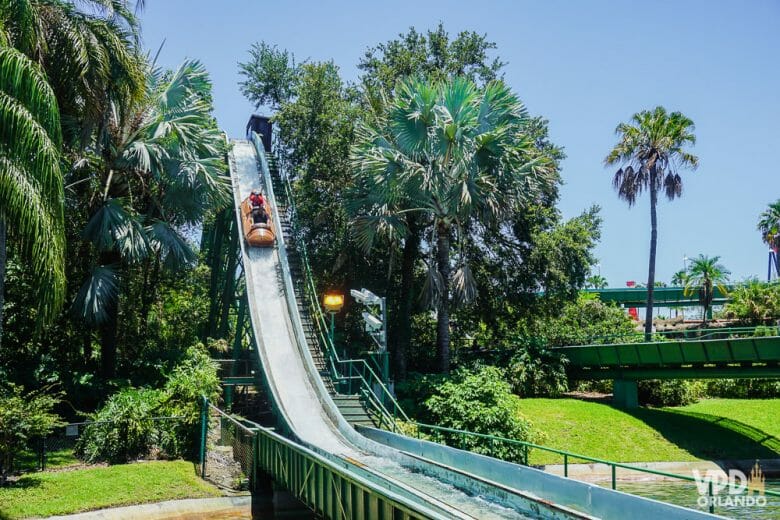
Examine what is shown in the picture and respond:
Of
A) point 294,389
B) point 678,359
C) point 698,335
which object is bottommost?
point 294,389

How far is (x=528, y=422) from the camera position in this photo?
72.3 feet

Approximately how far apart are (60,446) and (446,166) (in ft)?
44.4

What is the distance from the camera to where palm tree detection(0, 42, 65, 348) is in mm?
12273

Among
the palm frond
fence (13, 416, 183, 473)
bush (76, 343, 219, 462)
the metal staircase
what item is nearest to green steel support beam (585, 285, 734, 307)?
the metal staircase

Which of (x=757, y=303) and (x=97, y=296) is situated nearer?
(x=97, y=296)

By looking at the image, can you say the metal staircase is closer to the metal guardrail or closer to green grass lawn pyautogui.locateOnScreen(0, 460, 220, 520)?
the metal guardrail

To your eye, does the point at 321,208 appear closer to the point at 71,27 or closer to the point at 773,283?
the point at 71,27

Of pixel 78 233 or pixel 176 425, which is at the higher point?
pixel 78 233

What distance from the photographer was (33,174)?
1251 centimetres

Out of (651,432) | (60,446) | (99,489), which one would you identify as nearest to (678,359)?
(651,432)

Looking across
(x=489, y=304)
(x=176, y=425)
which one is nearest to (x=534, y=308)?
(x=489, y=304)

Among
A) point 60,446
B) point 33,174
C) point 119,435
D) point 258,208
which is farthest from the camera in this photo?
point 258,208

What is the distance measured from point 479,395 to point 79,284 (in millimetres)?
13333

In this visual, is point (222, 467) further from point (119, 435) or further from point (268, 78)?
point (268, 78)
